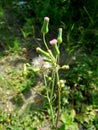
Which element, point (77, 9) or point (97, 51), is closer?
point (97, 51)

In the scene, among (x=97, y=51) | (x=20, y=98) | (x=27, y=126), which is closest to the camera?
(x=27, y=126)

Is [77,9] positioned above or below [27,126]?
above

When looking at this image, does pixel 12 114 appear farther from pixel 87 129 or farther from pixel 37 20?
pixel 37 20

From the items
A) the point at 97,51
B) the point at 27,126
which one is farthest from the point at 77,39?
the point at 27,126

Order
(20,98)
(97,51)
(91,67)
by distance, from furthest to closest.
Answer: (97,51) < (91,67) < (20,98)

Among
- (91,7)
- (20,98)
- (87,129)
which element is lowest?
(87,129)

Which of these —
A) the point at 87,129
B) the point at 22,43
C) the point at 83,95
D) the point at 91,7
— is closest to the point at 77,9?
the point at 91,7

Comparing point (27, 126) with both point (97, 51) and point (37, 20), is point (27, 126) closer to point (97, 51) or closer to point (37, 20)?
point (97, 51)
